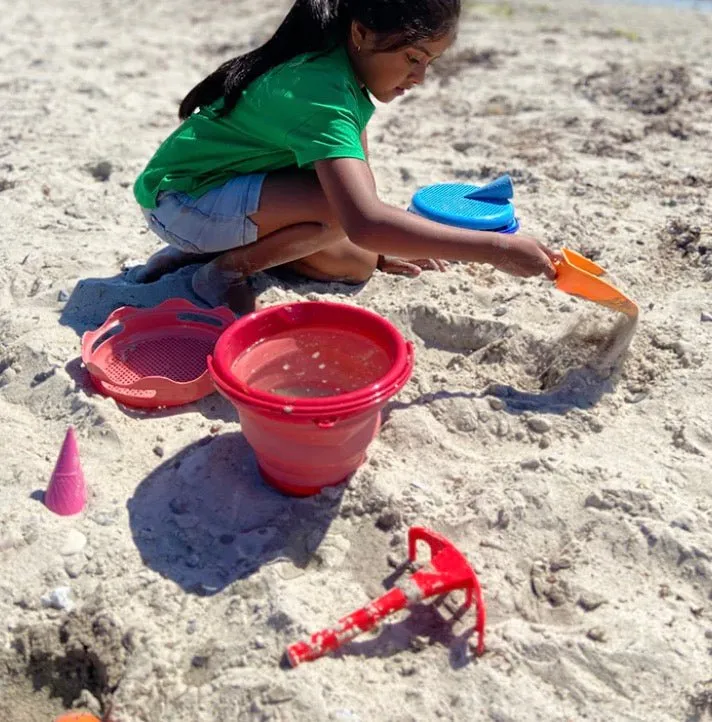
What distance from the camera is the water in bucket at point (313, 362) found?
218 cm

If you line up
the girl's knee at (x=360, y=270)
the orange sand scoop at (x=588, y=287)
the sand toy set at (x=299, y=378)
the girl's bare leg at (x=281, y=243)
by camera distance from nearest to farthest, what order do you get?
the sand toy set at (x=299, y=378), the orange sand scoop at (x=588, y=287), the girl's bare leg at (x=281, y=243), the girl's knee at (x=360, y=270)

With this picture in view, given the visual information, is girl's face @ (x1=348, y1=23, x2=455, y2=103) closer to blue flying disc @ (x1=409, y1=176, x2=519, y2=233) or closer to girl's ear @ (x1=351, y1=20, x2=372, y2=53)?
girl's ear @ (x1=351, y1=20, x2=372, y2=53)

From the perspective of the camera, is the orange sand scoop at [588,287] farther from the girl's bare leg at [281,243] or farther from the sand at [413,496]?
the girl's bare leg at [281,243]

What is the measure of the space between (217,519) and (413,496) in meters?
0.44

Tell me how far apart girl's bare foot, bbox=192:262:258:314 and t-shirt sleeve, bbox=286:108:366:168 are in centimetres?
57

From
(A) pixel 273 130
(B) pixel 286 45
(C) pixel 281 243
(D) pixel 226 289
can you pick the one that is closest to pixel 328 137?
(A) pixel 273 130

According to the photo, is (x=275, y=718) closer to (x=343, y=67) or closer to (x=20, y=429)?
(x=20, y=429)

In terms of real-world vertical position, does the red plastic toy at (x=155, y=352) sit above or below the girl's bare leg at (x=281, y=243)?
below

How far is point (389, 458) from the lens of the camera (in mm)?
2203

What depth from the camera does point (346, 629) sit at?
1720 millimetres

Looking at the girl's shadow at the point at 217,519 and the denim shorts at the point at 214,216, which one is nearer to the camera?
the girl's shadow at the point at 217,519

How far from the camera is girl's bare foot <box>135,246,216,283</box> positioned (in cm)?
292

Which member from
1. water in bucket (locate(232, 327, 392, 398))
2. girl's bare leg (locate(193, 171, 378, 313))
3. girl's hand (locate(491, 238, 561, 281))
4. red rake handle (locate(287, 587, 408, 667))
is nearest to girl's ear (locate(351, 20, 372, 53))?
girl's bare leg (locate(193, 171, 378, 313))

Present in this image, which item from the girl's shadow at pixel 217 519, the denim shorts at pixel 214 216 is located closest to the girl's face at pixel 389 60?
the denim shorts at pixel 214 216
